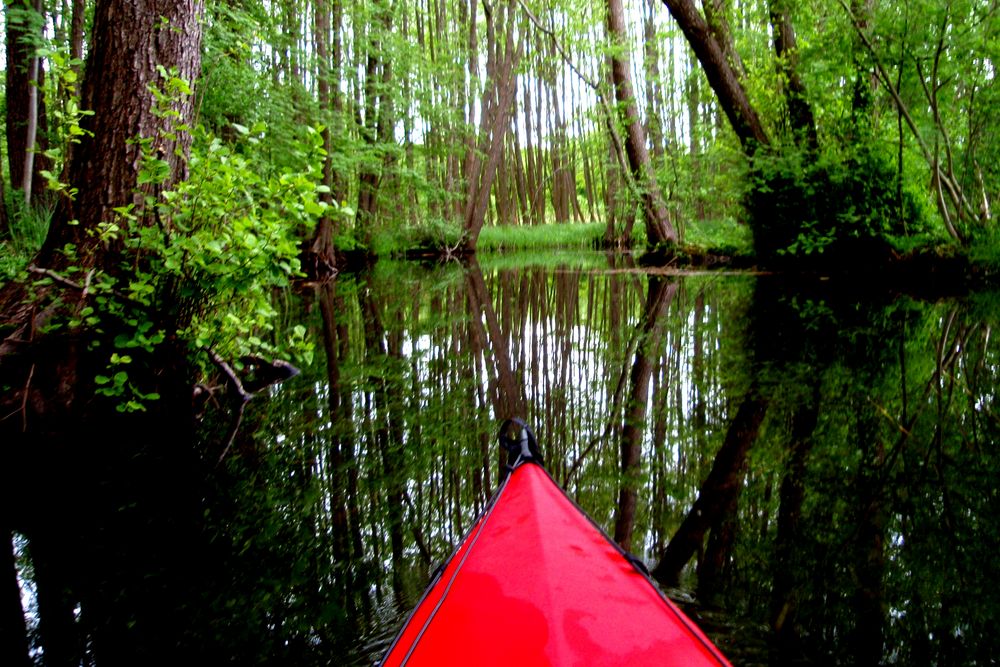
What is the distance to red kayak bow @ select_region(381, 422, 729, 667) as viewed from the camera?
116 cm

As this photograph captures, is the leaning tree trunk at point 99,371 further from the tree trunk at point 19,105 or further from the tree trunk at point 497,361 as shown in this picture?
the tree trunk at point 19,105

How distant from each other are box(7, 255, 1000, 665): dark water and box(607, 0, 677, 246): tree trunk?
7.43 metres

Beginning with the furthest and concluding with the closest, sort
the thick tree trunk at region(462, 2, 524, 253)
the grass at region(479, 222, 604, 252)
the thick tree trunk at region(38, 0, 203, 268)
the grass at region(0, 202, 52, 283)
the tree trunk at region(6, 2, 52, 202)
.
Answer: the grass at region(479, 222, 604, 252), the thick tree trunk at region(462, 2, 524, 253), the tree trunk at region(6, 2, 52, 202), the grass at region(0, 202, 52, 283), the thick tree trunk at region(38, 0, 203, 268)

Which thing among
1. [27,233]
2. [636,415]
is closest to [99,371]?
[636,415]

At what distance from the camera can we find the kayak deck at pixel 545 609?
1159 millimetres

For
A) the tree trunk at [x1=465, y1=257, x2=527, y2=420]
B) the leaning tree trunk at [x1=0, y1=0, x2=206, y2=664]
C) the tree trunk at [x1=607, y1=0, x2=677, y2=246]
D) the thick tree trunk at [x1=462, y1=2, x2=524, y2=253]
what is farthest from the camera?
the thick tree trunk at [x1=462, y1=2, x2=524, y2=253]

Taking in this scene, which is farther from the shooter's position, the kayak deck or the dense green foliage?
the dense green foliage

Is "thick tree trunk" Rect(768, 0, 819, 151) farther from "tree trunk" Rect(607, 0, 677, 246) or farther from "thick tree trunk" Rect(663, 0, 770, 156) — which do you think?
"tree trunk" Rect(607, 0, 677, 246)

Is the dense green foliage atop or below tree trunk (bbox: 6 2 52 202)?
below

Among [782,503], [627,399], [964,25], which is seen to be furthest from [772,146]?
[782,503]

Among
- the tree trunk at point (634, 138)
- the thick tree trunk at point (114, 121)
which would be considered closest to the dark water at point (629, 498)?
the thick tree trunk at point (114, 121)

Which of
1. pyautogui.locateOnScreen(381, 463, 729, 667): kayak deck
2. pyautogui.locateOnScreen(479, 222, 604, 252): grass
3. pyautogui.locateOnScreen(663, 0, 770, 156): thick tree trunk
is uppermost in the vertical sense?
pyautogui.locateOnScreen(663, 0, 770, 156): thick tree trunk

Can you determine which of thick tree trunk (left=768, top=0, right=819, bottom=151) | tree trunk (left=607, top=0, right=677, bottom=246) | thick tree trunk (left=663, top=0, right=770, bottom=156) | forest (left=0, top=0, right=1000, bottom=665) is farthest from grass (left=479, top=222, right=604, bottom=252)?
thick tree trunk (left=768, top=0, right=819, bottom=151)

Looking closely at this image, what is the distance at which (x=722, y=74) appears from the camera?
377 inches
